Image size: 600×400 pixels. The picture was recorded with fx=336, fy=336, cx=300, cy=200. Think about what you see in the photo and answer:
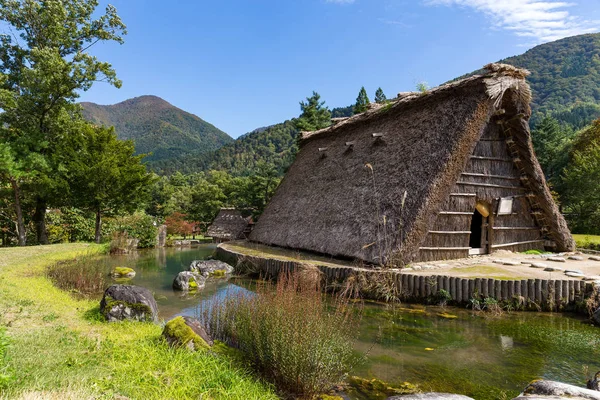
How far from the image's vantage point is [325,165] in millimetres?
16859

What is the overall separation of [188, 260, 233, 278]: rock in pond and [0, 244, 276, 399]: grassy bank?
6.88m

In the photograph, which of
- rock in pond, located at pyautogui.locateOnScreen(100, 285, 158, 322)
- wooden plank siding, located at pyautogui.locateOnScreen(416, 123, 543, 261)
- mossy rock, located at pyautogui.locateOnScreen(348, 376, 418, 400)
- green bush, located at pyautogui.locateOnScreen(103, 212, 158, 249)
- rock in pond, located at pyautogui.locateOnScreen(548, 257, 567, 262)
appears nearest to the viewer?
mossy rock, located at pyautogui.locateOnScreen(348, 376, 418, 400)

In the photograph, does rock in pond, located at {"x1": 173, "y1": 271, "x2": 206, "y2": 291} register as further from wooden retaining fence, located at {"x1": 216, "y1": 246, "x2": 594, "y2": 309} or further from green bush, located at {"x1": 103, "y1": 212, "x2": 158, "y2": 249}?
green bush, located at {"x1": 103, "y1": 212, "x2": 158, "y2": 249}

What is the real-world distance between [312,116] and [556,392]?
28.0 meters

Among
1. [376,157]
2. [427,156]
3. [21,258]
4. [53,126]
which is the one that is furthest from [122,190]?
[427,156]

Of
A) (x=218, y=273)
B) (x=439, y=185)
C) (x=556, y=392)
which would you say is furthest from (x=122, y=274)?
(x=556, y=392)

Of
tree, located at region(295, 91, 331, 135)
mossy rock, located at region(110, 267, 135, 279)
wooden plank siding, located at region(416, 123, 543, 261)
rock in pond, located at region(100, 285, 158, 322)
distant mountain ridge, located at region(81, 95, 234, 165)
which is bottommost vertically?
mossy rock, located at region(110, 267, 135, 279)

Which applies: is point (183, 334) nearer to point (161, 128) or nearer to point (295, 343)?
point (295, 343)

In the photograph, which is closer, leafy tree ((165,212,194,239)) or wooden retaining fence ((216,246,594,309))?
wooden retaining fence ((216,246,594,309))

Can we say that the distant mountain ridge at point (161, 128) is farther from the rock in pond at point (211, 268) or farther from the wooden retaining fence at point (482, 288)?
the wooden retaining fence at point (482, 288)

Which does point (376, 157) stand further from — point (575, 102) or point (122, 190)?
point (575, 102)

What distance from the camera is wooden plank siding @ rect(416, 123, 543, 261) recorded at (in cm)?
1098

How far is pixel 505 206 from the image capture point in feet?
40.7

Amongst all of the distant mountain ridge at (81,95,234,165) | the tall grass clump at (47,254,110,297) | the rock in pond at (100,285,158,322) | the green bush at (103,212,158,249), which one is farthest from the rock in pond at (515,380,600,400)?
the distant mountain ridge at (81,95,234,165)
